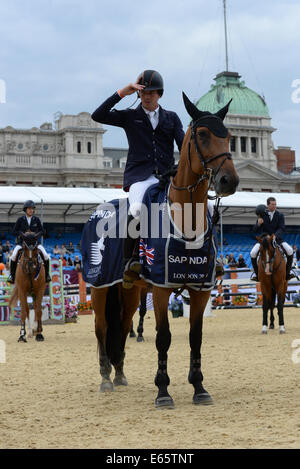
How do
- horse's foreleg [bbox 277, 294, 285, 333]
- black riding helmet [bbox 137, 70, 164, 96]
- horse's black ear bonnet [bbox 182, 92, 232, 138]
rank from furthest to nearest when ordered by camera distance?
horse's foreleg [bbox 277, 294, 285, 333]
black riding helmet [bbox 137, 70, 164, 96]
horse's black ear bonnet [bbox 182, 92, 232, 138]

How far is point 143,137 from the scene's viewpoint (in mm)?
7074

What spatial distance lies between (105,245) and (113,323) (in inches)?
35.6

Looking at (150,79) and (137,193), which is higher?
(150,79)

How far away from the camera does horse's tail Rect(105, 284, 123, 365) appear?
7.60m

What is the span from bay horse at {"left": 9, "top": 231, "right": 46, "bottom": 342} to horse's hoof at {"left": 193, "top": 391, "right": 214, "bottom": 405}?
28.2 feet

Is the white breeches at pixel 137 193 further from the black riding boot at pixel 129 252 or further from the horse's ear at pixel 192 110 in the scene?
the horse's ear at pixel 192 110

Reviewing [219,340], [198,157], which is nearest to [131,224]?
[198,157]

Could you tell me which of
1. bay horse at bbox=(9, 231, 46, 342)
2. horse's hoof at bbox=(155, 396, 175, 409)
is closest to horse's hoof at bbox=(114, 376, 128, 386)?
horse's hoof at bbox=(155, 396, 175, 409)

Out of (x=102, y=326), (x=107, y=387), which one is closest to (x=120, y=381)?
(x=107, y=387)

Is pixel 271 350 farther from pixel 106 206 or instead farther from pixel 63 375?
pixel 106 206

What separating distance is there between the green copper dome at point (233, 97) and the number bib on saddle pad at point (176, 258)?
257 ft

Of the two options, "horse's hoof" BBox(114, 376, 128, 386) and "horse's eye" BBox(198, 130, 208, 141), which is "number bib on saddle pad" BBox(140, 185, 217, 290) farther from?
"horse's hoof" BBox(114, 376, 128, 386)

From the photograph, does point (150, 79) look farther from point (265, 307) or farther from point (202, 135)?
point (265, 307)

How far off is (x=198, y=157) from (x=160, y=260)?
104 centimetres
